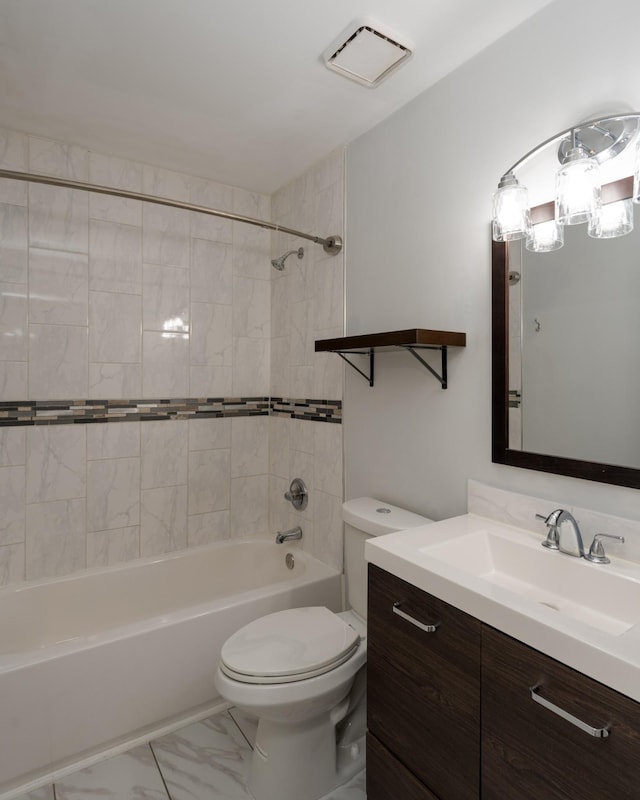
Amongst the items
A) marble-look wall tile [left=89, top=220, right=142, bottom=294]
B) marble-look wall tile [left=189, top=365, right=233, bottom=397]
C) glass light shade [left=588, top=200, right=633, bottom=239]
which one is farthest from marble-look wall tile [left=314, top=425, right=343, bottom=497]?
glass light shade [left=588, top=200, right=633, bottom=239]

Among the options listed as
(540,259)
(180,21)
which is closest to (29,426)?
(180,21)

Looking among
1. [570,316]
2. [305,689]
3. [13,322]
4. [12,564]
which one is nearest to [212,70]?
[13,322]

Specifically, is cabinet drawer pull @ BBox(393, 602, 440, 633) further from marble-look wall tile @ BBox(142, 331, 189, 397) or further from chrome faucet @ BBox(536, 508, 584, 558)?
marble-look wall tile @ BBox(142, 331, 189, 397)

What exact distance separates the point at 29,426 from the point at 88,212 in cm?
102

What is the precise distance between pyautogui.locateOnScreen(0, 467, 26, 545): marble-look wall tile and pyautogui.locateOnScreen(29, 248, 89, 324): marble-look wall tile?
69 centimetres

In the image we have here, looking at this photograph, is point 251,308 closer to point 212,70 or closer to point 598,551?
point 212,70

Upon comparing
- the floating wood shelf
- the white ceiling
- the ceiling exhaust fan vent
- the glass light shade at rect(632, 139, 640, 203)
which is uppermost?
the white ceiling

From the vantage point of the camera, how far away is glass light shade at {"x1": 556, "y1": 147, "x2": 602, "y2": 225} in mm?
1156

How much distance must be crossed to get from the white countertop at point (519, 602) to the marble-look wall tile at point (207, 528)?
59.9 inches

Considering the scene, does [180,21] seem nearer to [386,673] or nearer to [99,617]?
[386,673]

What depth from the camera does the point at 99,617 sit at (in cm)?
223

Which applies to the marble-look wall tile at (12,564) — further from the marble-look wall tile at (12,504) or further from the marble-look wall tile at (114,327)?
the marble-look wall tile at (114,327)

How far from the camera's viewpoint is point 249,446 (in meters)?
2.73

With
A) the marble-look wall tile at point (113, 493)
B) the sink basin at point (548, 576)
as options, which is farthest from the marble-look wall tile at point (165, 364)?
the sink basin at point (548, 576)
